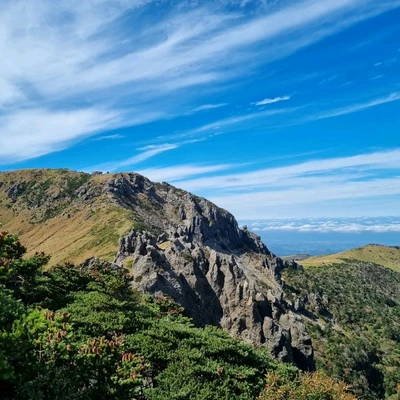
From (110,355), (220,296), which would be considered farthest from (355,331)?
(110,355)

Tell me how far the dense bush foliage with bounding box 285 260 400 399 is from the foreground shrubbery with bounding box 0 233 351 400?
55.5 m

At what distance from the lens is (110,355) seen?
20578mm

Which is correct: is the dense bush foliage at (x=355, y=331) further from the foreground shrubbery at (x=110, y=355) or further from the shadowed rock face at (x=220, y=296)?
the foreground shrubbery at (x=110, y=355)

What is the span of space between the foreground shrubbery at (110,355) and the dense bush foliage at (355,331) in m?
55.5

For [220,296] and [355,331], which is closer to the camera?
[220,296]

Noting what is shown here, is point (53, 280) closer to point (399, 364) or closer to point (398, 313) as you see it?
point (399, 364)

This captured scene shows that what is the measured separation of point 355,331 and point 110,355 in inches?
5628

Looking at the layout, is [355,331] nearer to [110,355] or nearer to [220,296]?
[220,296]

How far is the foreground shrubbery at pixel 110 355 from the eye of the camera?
1805cm

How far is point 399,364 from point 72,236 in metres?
145

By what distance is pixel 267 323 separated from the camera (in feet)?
233

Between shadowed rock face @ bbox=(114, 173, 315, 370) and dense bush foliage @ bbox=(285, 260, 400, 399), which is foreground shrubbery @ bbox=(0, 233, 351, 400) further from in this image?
dense bush foliage @ bbox=(285, 260, 400, 399)

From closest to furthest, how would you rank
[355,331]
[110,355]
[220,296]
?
[110,355]
[220,296]
[355,331]

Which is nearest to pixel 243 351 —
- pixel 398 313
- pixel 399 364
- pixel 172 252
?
pixel 172 252
